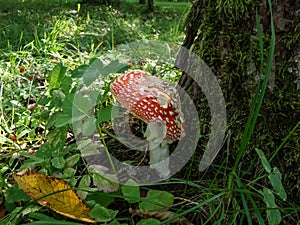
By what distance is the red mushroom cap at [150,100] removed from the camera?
4.33ft

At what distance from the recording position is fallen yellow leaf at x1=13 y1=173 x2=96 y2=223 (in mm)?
1146

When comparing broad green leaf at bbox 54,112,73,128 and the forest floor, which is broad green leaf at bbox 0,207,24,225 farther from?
broad green leaf at bbox 54,112,73,128

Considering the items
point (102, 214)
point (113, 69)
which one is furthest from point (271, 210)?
point (113, 69)

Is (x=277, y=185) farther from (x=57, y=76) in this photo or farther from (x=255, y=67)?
(x=57, y=76)

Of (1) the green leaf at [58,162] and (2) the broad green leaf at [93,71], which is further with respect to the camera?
(2) the broad green leaf at [93,71]

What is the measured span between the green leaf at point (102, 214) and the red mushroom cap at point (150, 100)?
0.33 meters

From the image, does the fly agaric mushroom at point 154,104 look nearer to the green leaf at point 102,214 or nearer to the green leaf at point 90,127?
the green leaf at point 90,127

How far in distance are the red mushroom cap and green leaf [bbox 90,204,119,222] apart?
1.10 ft

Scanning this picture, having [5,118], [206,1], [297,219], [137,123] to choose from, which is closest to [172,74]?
[137,123]

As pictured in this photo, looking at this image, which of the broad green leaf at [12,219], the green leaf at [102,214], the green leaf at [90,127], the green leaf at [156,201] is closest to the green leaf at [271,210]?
the green leaf at [156,201]

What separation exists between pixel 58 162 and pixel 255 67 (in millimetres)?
668

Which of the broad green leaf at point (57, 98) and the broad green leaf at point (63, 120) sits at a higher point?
the broad green leaf at point (57, 98)

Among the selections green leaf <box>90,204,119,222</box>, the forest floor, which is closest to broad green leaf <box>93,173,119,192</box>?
the forest floor

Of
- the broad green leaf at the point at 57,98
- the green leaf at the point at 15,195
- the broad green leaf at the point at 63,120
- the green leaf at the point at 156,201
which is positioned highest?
the broad green leaf at the point at 57,98
